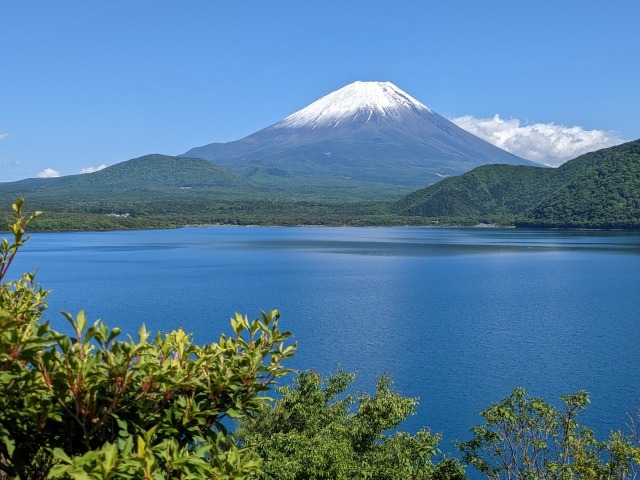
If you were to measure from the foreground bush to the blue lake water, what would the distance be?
13.9 metres

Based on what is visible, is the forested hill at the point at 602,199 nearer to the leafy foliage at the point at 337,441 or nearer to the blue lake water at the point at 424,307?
the blue lake water at the point at 424,307

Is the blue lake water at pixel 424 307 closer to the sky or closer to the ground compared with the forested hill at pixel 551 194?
closer to the ground

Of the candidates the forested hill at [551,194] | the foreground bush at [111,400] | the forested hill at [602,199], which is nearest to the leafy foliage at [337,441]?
the foreground bush at [111,400]

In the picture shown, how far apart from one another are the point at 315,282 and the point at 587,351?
23.5 m

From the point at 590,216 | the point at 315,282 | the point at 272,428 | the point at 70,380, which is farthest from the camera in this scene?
the point at 590,216

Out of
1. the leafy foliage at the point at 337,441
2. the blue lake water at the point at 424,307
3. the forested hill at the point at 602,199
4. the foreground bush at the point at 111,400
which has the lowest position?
the blue lake water at the point at 424,307

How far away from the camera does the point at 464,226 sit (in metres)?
129

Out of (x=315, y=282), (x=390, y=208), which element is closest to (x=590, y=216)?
(x=390, y=208)

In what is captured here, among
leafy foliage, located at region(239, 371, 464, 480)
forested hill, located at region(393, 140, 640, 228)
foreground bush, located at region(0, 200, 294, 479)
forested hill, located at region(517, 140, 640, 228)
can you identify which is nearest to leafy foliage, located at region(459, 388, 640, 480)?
leafy foliage, located at region(239, 371, 464, 480)

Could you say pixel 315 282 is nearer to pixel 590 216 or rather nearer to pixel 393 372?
pixel 393 372

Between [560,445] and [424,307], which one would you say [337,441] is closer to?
[560,445]

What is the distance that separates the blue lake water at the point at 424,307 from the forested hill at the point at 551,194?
95.8 ft

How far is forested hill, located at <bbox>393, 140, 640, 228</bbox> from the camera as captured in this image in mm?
102375

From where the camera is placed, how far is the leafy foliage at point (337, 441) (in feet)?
27.9
